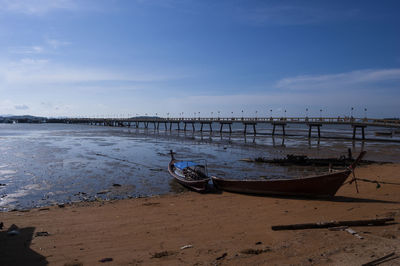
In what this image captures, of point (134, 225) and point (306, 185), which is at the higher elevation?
point (306, 185)

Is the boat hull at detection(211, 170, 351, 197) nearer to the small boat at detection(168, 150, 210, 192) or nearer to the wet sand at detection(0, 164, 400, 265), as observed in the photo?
the wet sand at detection(0, 164, 400, 265)

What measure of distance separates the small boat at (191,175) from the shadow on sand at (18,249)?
778cm

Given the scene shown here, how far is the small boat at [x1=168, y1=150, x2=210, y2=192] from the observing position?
47.3ft

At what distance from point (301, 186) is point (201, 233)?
584 cm

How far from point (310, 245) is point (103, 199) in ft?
31.4

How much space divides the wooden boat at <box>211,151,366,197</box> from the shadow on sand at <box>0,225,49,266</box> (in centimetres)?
896

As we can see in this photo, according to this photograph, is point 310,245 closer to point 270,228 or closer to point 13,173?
point 270,228

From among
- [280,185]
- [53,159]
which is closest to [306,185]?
[280,185]

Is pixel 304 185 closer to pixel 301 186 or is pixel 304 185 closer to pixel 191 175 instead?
pixel 301 186

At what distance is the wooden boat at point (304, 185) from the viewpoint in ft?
37.4

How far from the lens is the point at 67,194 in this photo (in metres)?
13.8

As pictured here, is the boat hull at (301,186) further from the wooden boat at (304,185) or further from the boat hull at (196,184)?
the boat hull at (196,184)

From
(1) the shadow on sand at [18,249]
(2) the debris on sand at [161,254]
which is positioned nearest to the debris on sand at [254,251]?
(2) the debris on sand at [161,254]

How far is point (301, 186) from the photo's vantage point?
12055 millimetres
